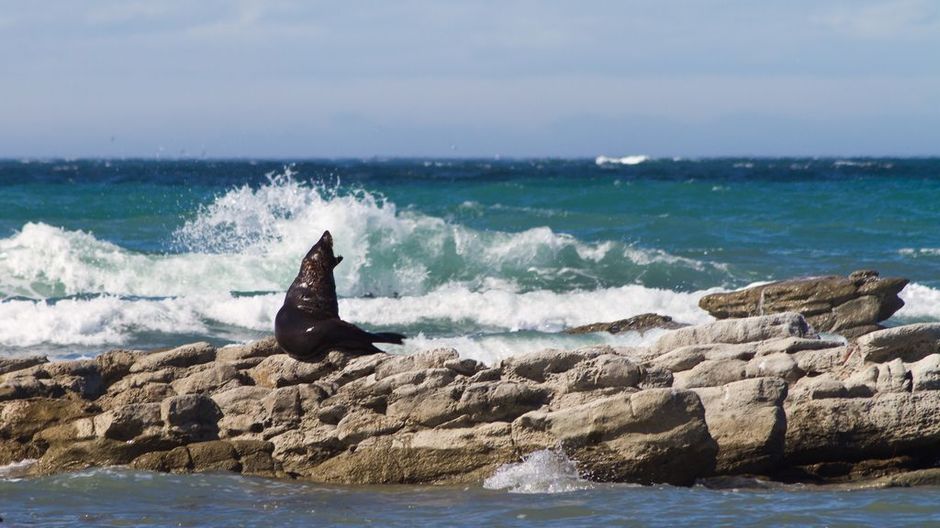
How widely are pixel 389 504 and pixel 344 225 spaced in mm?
15696

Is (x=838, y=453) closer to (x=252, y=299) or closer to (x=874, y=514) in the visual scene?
(x=874, y=514)

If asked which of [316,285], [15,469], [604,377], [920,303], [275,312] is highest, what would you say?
[316,285]

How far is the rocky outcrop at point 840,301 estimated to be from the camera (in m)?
14.0

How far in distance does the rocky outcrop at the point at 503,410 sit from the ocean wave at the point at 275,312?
5402 millimetres

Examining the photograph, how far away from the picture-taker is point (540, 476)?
9.38m

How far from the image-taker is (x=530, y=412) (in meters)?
9.71

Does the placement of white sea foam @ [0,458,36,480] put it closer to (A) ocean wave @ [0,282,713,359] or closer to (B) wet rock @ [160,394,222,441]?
(B) wet rock @ [160,394,222,441]

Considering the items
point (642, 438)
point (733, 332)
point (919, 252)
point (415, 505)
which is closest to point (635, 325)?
point (733, 332)

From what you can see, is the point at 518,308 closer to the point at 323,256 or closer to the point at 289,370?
the point at 323,256

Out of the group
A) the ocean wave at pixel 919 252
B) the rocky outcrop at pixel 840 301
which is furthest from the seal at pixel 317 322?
the ocean wave at pixel 919 252

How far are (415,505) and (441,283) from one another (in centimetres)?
1434

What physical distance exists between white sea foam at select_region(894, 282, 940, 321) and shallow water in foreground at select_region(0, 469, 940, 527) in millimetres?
10142

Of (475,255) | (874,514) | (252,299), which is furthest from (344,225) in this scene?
(874,514)

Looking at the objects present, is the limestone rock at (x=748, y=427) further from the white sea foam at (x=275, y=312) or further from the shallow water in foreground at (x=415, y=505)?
the white sea foam at (x=275, y=312)
